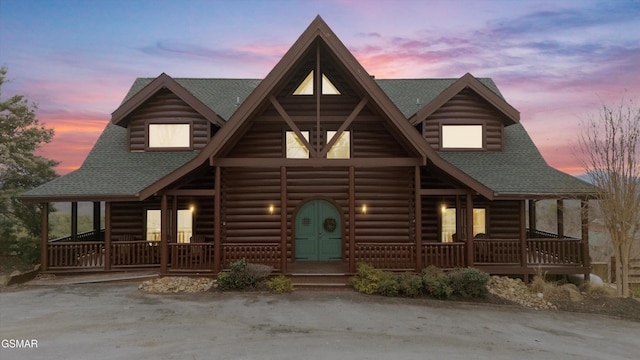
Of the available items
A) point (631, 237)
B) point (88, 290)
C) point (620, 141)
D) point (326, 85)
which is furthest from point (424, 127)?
point (88, 290)

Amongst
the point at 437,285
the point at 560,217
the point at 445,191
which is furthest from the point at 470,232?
the point at 560,217

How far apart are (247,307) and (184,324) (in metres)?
1.97

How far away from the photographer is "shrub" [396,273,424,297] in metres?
12.8

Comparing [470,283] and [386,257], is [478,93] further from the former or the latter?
[470,283]

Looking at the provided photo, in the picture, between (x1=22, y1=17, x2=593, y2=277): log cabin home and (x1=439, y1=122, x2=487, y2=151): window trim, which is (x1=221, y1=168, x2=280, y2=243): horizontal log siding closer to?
(x1=22, y1=17, x2=593, y2=277): log cabin home

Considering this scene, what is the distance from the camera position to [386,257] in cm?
1427

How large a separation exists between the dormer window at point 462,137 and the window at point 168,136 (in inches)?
450

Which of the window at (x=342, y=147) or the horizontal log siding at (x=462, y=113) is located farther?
the horizontal log siding at (x=462, y=113)

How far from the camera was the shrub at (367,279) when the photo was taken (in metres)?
13.0

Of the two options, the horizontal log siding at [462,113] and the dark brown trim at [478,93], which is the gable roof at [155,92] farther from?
the horizontal log siding at [462,113]

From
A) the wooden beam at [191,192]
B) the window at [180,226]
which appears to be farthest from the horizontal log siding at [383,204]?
the window at [180,226]

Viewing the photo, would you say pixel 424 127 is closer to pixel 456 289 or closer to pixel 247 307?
pixel 456 289

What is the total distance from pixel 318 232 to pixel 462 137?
7635 mm

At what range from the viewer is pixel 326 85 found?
1605 cm
